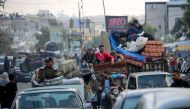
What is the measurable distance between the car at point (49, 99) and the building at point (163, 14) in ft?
367

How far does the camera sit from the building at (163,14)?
13211cm

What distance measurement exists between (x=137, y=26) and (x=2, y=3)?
165ft

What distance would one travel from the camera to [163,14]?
144m

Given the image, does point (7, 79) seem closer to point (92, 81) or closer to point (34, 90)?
point (92, 81)

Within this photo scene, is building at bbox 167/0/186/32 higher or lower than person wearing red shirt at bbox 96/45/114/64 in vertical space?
lower

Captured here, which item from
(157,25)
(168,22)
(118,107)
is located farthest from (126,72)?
(157,25)

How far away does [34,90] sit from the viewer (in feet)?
50.5

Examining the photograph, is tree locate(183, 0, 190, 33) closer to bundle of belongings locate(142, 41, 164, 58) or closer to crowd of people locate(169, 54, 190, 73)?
crowd of people locate(169, 54, 190, 73)

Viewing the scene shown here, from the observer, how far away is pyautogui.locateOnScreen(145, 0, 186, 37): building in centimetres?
13211

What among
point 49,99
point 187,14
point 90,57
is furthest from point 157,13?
point 49,99

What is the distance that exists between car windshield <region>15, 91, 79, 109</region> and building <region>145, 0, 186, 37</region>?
368ft

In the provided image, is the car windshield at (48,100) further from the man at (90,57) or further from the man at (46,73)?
the man at (90,57)

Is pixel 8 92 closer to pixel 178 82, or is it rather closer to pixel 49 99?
pixel 178 82

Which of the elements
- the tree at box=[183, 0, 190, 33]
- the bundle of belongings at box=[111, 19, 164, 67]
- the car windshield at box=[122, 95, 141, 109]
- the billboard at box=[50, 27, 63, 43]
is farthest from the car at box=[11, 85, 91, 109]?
the billboard at box=[50, 27, 63, 43]
